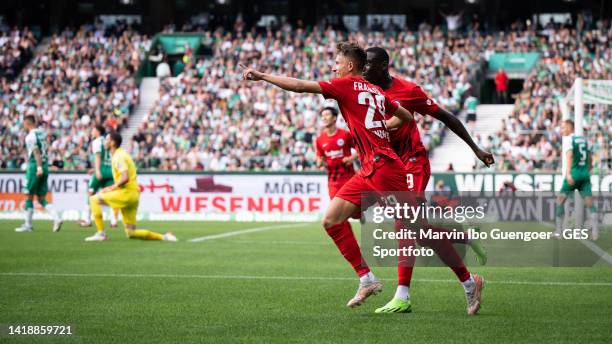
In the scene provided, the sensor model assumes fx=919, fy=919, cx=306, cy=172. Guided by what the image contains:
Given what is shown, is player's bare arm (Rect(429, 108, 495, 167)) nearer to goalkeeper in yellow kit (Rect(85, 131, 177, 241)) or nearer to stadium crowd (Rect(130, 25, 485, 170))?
goalkeeper in yellow kit (Rect(85, 131, 177, 241))

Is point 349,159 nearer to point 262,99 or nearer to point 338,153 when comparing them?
point 338,153

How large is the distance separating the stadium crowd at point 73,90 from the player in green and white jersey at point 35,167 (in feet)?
42.2

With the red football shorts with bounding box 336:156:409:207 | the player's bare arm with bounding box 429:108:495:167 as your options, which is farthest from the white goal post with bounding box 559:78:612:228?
the red football shorts with bounding box 336:156:409:207

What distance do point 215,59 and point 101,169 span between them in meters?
22.1

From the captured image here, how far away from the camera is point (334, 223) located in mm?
8047

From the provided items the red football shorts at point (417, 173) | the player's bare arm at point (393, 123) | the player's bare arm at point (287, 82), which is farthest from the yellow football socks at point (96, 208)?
the player's bare arm at point (287, 82)

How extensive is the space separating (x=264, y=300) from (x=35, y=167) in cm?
1203

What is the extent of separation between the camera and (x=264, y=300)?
9.05 metres

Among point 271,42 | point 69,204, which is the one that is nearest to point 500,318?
point 69,204

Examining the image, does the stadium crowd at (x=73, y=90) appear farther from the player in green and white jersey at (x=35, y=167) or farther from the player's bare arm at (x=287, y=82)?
the player's bare arm at (x=287, y=82)

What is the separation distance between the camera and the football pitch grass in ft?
23.0

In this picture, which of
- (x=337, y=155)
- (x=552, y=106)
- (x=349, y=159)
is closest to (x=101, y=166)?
(x=337, y=155)

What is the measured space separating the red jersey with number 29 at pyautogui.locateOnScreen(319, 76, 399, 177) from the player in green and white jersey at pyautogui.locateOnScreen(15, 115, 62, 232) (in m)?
12.3

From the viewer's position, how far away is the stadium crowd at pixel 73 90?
3591 cm
